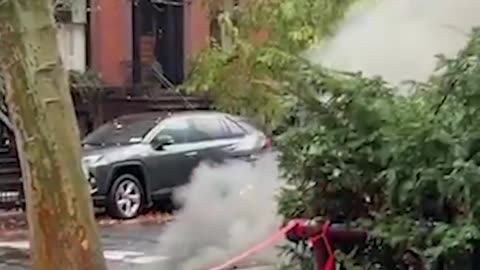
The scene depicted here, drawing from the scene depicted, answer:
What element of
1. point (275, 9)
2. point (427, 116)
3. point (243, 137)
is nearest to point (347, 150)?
point (427, 116)

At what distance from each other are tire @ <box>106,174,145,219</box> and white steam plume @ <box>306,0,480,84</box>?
11.1 m

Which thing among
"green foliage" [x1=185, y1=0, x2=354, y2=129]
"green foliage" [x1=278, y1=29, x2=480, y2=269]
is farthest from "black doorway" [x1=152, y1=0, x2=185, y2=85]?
"green foliage" [x1=278, y1=29, x2=480, y2=269]

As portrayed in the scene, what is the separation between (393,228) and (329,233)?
299 millimetres

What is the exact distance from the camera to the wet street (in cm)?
1102

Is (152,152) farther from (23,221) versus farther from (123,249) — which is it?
(123,249)

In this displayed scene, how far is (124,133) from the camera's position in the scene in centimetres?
1683

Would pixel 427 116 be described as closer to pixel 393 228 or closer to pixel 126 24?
pixel 393 228

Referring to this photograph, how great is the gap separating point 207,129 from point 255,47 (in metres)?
4.93

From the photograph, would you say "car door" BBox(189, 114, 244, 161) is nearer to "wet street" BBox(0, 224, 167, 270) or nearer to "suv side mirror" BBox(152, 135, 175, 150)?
"suv side mirror" BBox(152, 135, 175, 150)

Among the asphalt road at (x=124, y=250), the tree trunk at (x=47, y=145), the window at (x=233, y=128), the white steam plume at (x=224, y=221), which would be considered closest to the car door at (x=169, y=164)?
the window at (x=233, y=128)

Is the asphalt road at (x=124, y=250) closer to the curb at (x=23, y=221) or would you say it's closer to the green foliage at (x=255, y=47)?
→ the curb at (x=23, y=221)

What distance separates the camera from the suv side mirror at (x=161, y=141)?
1662 cm

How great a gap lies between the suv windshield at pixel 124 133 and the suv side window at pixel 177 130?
0.65ft

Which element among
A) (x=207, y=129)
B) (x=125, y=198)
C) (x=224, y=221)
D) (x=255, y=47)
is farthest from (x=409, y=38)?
(x=207, y=129)
